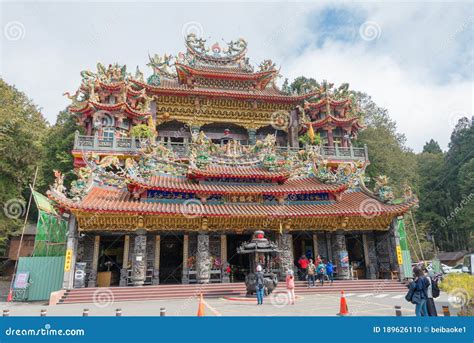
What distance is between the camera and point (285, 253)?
17391 mm

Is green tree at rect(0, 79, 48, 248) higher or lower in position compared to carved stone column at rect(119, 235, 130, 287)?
higher

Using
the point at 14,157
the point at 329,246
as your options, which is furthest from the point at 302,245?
the point at 14,157

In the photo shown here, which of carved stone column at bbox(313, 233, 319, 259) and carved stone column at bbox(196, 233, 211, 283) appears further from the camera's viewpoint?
carved stone column at bbox(313, 233, 319, 259)

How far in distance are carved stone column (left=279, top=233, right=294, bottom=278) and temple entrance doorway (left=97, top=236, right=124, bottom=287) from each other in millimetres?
9021

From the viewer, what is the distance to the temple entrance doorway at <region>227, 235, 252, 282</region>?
18609 millimetres

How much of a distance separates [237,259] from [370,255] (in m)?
8.02

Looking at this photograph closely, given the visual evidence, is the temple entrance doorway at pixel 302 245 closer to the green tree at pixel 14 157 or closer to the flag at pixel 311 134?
the flag at pixel 311 134

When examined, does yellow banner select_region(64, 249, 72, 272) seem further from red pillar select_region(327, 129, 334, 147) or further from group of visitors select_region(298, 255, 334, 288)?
red pillar select_region(327, 129, 334, 147)

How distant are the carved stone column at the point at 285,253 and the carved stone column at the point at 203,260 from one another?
157 inches

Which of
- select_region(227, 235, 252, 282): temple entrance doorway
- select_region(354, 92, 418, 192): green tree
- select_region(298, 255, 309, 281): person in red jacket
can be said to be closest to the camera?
select_region(298, 255, 309, 281): person in red jacket

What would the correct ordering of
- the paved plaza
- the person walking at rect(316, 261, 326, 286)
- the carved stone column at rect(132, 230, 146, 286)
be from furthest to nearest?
the person walking at rect(316, 261, 326, 286) → the carved stone column at rect(132, 230, 146, 286) → the paved plaza

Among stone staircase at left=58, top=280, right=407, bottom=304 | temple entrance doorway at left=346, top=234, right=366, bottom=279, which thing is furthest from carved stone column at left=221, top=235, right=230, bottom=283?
temple entrance doorway at left=346, top=234, right=366, bottom=279

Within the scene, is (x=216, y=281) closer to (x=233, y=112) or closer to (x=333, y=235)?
(x=333, y=235)

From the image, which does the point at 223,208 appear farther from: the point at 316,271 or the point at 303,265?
the point at 316,271
